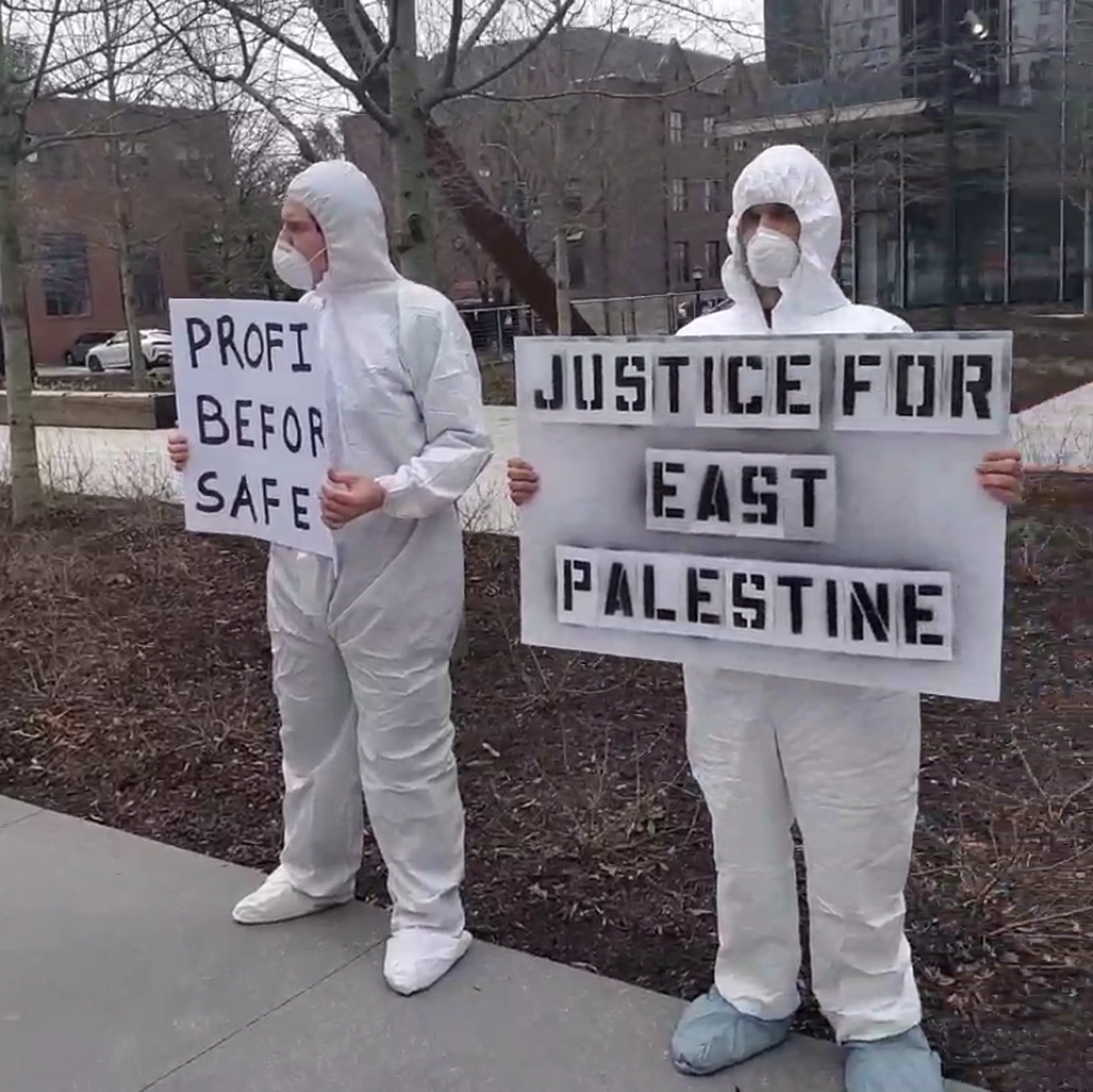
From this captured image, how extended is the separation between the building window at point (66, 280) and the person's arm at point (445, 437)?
45638 millimetres

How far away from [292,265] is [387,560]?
0.73 metres

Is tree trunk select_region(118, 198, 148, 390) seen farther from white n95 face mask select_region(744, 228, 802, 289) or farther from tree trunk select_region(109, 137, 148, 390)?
white n95 face mask select_region(744, 228, 802, 289)

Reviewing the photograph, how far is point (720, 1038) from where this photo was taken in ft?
9.51

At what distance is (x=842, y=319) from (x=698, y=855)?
1812 millimetres

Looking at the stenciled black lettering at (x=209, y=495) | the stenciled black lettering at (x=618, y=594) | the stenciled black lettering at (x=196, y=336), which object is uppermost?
the stenciled black lettering at (x=196, y=336)

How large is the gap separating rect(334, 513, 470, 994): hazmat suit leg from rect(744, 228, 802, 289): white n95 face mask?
1029mm

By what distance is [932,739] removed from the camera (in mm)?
4660

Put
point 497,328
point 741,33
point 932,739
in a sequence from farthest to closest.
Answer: point 497,328 < point 741,33 < point 932,739

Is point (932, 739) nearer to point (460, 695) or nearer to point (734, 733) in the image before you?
point (460, 695)

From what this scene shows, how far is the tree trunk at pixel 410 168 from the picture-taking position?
18.0 feet

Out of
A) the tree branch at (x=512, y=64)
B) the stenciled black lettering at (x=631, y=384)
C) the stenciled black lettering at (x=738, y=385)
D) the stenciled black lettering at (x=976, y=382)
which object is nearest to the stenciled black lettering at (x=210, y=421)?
the stenciled black lettering at (x=631, y=384)

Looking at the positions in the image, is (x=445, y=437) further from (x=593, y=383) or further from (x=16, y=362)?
(x=16, y=362)

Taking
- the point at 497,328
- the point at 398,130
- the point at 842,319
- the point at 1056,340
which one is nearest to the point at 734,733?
the point at 842,319

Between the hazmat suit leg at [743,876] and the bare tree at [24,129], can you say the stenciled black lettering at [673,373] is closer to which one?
the hazmat suit leg at [743,876]
